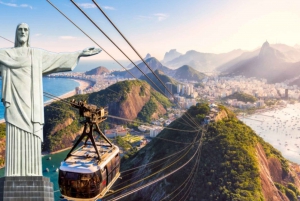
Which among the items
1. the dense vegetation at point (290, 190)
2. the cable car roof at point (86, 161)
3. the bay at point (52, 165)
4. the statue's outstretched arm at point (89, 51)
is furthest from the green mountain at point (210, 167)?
the statue's outstretched arm at point (89, 51)

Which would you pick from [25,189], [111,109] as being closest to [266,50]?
[111,109]

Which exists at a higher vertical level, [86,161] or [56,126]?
[86,161]

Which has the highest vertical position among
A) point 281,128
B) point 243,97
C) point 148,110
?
point 243,97

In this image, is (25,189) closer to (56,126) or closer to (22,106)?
(22,106)

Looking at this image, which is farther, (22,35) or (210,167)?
(210,167)

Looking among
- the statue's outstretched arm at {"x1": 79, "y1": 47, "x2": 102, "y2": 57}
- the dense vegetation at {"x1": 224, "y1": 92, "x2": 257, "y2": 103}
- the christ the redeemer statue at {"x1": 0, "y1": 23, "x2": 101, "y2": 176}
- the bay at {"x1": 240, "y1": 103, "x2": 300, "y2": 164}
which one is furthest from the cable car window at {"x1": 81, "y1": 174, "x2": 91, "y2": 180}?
the dense vegetation at {"x1": 224, "y1": 92, "x2": 257, "y2": 103}
